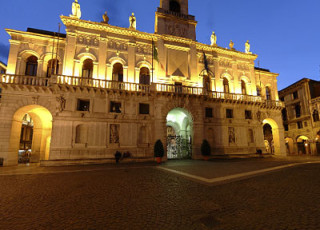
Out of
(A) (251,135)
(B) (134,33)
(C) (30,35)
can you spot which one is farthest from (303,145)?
(C) (30,35)

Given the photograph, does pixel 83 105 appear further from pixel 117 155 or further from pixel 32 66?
pixel 32 66

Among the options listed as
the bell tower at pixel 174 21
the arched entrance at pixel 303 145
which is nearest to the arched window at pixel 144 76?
the bell tower at pixel 174 21

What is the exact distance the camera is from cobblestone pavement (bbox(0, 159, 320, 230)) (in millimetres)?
4023

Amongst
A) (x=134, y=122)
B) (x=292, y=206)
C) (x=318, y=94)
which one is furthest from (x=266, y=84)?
(x=292, y=206)

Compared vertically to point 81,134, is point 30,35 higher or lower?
higher

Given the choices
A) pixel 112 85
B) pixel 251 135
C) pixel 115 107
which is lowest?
pixel 251 135

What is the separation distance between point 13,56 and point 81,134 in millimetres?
11389

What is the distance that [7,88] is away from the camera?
16.6 meters

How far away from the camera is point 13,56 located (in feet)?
58.4

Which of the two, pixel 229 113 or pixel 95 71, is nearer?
pixel 95 71

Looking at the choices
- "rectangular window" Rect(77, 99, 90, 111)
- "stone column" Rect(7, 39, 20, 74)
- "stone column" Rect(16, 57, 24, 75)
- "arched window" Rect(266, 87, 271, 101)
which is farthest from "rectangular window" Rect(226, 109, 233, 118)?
"stone column" Rect(7, 39, 20, 74)

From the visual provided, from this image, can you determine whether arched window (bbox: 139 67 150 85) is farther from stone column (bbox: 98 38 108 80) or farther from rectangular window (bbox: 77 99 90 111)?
rectangular window (bbox: 77 99 90 111)

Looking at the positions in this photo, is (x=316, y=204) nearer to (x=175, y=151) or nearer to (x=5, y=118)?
(x=175, y=151)

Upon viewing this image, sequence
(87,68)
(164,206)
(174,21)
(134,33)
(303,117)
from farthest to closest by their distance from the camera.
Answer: (303,117) → (174,21) → (134,33) → (87,68) → (164,206)
